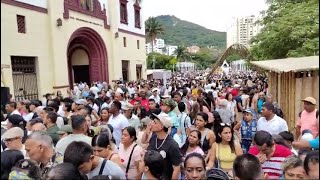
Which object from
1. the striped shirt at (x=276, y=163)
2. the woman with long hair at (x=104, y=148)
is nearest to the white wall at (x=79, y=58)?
the woman with long hair at (x=104, y=148)

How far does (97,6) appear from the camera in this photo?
70.9 feet

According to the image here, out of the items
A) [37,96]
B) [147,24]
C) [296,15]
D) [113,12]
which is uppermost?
[147,24]

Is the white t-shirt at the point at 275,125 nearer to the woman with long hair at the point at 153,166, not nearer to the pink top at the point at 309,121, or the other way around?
the pink top at the point at 309,121

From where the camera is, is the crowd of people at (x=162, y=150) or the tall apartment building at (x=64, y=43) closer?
the crowd of people at (x=162, y=150)

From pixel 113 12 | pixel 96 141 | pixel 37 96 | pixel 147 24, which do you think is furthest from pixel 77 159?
pixel 147 24

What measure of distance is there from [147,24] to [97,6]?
1801 inches

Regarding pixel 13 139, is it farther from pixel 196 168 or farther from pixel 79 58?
pixel 79 58

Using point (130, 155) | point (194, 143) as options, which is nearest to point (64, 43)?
point (194, 143)

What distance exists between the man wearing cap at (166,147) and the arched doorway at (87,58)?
17.4 meters

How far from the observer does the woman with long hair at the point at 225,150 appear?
14.5 ft

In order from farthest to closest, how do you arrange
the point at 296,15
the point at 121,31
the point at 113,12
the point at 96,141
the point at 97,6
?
the point at 121,31
the point at 113,12
the point at 97,6
the point at 296,15
the point at 96,141

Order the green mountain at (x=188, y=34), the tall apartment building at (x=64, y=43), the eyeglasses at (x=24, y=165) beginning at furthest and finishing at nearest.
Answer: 1. the green mountain at (x=188, y=34)
2. the tall apartment building at (x=64, y=43)
3. the eyeglasses at (x=24, y=165)

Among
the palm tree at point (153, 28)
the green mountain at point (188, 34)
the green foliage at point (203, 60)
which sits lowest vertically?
the green foliage at point (203, 60)

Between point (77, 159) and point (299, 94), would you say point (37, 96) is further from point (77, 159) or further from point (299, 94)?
point (77, 159)
